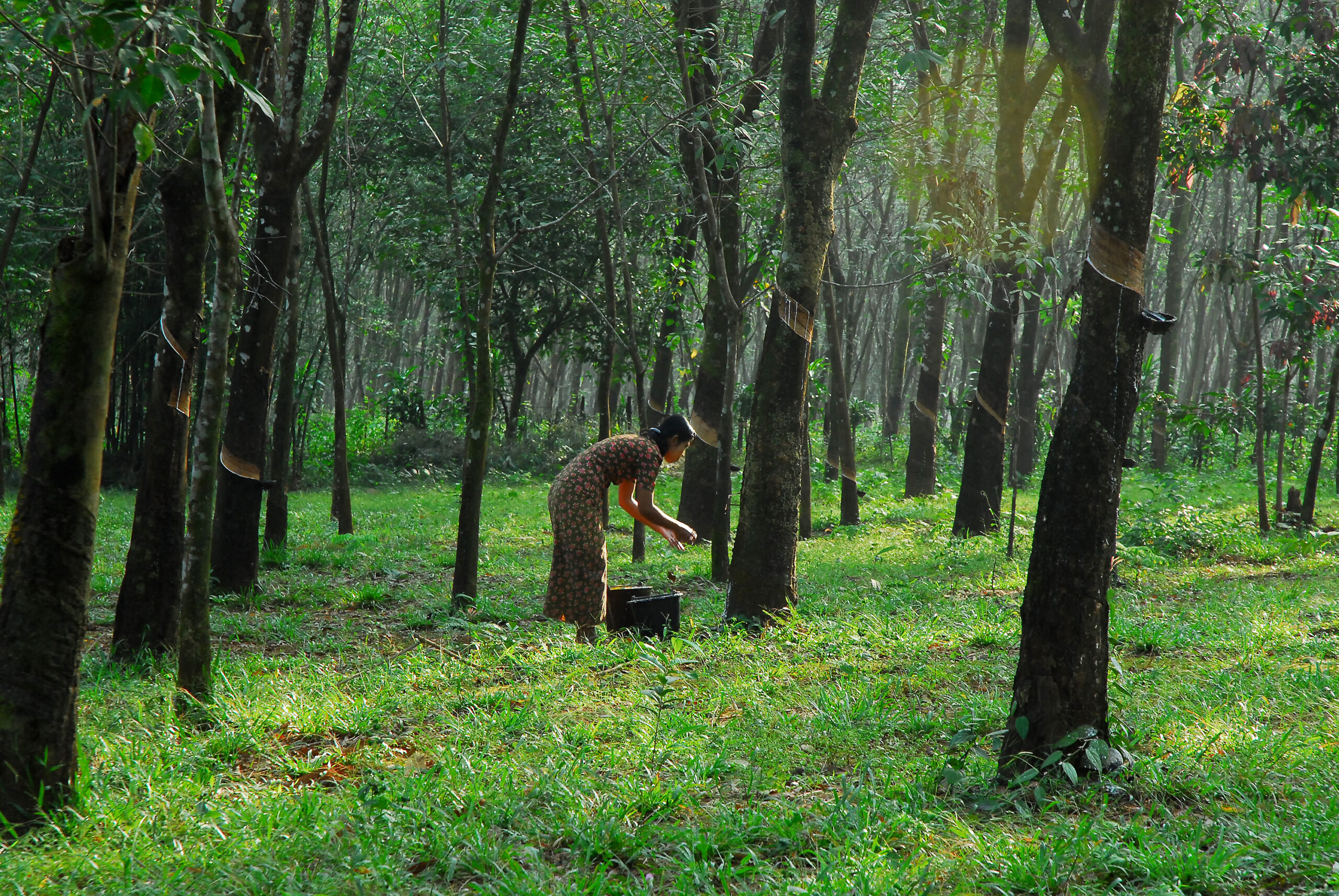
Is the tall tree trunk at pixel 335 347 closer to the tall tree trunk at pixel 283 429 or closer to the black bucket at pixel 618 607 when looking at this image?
the tall tree trunk at pixel 283 429

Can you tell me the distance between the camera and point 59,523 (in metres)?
3.10

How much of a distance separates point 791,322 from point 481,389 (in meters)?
2.26

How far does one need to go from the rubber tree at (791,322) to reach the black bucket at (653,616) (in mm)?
470

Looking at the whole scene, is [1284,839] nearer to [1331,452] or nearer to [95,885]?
[95,885]

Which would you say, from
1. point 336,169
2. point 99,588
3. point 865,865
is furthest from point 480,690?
point 336,169

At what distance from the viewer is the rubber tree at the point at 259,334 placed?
Result: 7.16 m

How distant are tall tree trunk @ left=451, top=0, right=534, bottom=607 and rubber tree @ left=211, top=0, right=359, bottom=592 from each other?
1361mm

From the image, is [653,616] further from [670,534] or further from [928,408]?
[928,408]

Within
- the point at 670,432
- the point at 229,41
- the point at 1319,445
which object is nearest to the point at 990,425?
the point at 1319,445

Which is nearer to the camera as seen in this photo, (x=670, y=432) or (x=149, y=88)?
(x=149, y=88)

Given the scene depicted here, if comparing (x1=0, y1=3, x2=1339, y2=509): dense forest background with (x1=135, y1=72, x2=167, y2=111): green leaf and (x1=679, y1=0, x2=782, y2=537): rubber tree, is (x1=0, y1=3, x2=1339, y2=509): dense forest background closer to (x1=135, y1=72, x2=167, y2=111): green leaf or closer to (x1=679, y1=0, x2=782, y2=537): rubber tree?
(x1=679, y1=0, x2=782, y2=537): rubber tree

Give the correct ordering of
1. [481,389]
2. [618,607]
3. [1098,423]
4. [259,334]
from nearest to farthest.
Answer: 1. [1098,423]
2. [618,607]
3. [481,389]
4. [259,334]

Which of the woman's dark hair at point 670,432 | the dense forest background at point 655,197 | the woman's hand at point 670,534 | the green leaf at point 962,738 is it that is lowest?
the green leaf at point 962,738

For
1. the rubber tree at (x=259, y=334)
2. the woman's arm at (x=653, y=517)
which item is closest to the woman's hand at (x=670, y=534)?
the woman's arm at (x=653, y=517)
